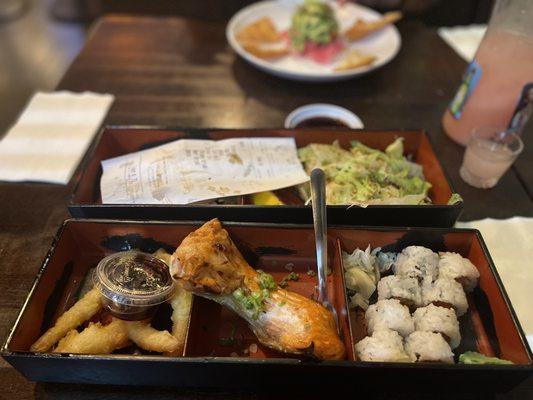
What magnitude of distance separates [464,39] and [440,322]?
251 cm

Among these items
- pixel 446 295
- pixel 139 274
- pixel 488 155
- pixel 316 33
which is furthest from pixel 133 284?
pixel 316 33

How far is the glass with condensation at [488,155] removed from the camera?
1921 mm

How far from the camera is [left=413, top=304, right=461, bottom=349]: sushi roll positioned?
1261 mm

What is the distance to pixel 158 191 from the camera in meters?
1.65

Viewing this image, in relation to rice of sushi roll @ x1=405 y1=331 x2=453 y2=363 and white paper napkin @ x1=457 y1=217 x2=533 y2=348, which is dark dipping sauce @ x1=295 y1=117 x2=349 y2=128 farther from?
rice of sushi roll @ x1=405 y1=331 x2=453 y2=363

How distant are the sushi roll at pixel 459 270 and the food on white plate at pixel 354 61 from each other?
1.45 m

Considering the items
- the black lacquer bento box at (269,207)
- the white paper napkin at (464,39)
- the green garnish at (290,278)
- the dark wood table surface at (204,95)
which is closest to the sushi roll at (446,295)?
the black lacquer bento box at (269,207)

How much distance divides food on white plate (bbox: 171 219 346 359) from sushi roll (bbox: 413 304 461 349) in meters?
0.27

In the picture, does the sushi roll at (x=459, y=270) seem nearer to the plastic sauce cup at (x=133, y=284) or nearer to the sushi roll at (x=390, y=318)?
the sushi roll at (x=390, y=318)

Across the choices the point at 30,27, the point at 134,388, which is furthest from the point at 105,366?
the point at 30,27

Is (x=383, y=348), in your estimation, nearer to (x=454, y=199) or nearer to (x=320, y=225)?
(x=320, y=225)

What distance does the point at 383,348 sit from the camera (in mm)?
1182

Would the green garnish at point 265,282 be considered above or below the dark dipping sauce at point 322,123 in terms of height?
above

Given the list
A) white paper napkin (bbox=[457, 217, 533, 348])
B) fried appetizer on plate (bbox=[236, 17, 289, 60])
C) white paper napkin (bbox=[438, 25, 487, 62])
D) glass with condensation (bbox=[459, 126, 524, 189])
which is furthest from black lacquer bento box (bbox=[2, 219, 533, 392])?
white paper napkin (bbox=[438, 25, 487, 62])
